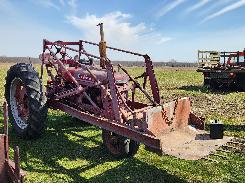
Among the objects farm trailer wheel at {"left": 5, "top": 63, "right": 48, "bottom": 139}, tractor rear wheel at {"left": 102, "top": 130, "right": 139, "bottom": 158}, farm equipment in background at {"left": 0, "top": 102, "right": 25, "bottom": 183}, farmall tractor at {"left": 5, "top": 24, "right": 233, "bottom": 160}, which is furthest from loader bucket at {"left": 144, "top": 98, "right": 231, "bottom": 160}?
farm trailer wheel at {"left": 5, "top": 63, "right": 48, "bottom": 139}

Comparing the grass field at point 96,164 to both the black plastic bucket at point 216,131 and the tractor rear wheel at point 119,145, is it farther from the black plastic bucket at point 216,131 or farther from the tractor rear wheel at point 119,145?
the black plastic bucket at point 216,131

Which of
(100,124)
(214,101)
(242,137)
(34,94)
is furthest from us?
(214,101)

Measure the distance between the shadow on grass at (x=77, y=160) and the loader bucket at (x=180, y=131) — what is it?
565 millimetres

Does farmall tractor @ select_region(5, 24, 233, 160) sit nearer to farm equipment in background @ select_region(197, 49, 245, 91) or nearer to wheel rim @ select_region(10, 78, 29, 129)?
wheel rim @ select_region(10, 78, 29, 129)

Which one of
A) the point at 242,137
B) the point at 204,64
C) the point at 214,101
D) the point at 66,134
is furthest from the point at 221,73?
the point at 66,134

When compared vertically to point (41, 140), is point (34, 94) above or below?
above

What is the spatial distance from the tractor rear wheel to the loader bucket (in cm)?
85

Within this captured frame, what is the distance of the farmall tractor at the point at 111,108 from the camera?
18.1ft

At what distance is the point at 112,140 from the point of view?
658cm

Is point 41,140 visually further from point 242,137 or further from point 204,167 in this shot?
point 242,137

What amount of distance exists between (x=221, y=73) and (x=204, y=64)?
2442 mm

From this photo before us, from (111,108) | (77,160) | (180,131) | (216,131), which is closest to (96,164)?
(77,160)

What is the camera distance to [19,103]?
26.4ft

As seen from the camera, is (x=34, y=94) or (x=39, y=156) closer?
(x=39, y=156)
